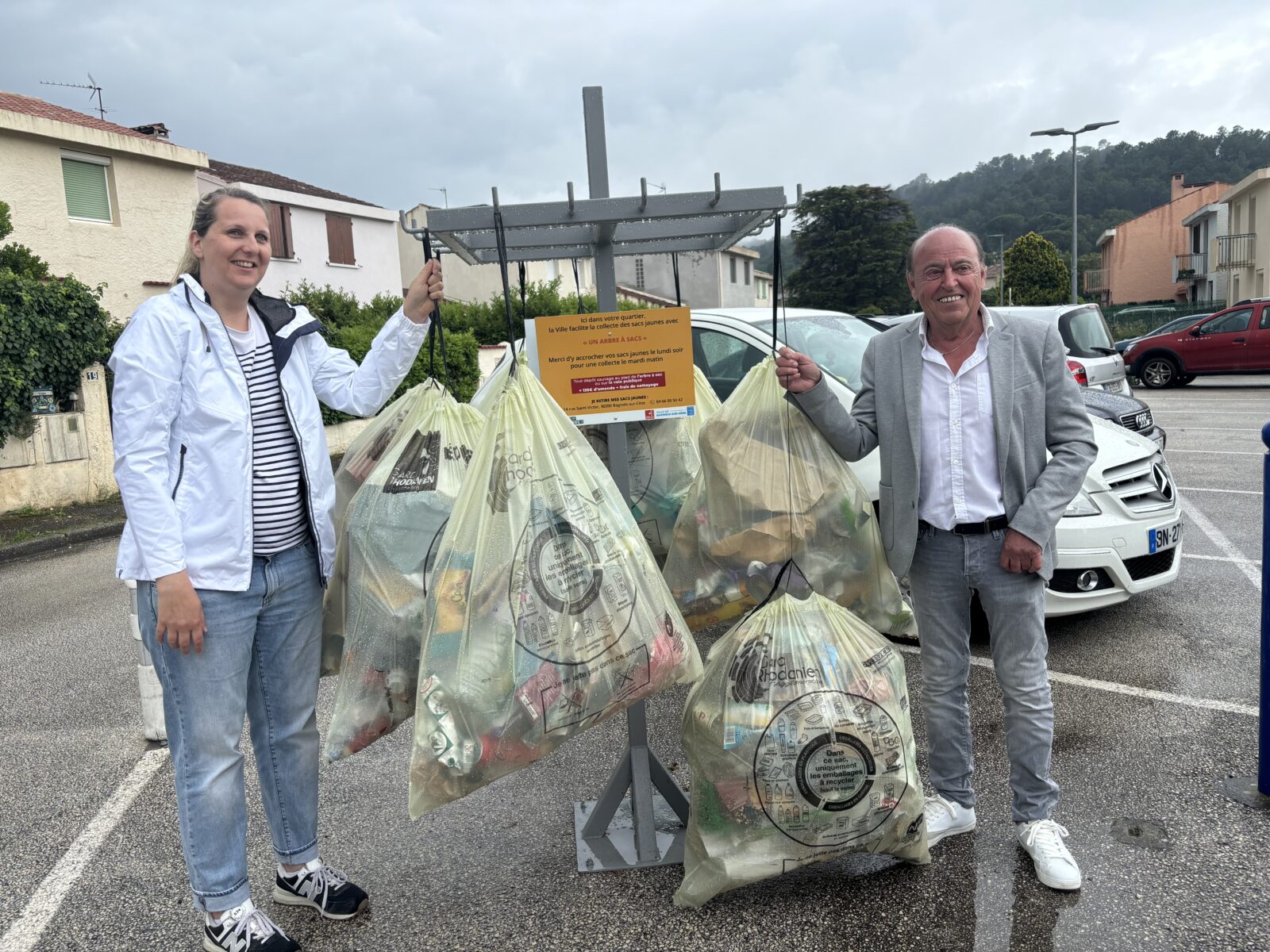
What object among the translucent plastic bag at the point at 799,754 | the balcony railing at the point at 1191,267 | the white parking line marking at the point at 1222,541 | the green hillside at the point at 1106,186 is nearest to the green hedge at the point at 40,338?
the translucent plastic bag at the point at 799,754

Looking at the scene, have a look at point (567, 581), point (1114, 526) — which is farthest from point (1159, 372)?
point (567, 581)

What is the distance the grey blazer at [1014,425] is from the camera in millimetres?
2424

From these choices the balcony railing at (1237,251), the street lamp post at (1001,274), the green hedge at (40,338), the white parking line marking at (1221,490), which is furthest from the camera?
the street lamp post at (1001,274)

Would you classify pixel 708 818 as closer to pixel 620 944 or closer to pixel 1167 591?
pixel 620 944

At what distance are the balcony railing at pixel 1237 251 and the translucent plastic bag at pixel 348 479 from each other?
37.9 meters

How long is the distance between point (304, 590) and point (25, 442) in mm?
8842

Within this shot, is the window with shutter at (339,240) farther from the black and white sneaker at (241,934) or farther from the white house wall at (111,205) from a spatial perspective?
the black and white sneaker at (241,934)

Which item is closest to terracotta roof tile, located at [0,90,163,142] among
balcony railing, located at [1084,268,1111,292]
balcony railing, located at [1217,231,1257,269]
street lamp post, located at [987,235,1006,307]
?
street lamp post, located at [987,235,1006,307]

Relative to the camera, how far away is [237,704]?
2.23 metres

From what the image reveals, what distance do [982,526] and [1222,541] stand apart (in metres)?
4.63

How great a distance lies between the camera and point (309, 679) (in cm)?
246

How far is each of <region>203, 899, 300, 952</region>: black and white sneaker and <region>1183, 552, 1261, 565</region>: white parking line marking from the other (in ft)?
18.2

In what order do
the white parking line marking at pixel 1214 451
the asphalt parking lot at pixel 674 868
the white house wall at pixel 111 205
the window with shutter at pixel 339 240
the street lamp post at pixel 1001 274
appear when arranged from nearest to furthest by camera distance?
1. the asphalt parking lot at pixel 674 868
2. the white parking line marking at pixel 1214 451
3. the white house wall at pixel 111 205
4. the window with shutter at pixel 339 240
5. the street lamp post at pixel 1001 274

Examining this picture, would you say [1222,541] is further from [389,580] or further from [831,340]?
[389,580]
